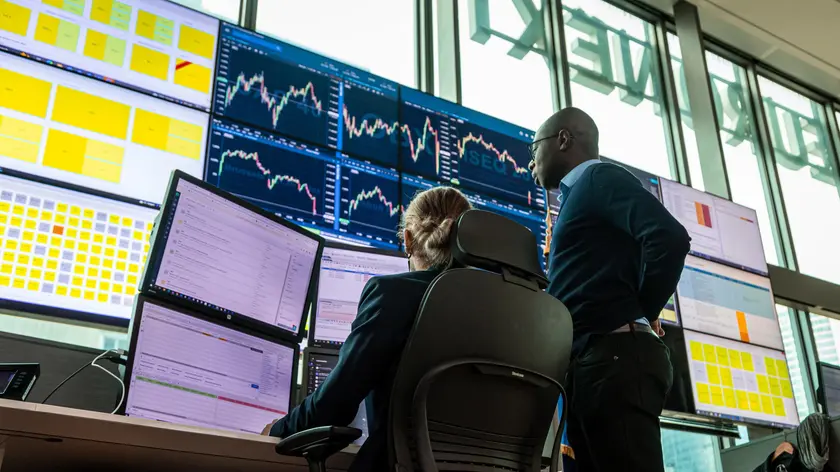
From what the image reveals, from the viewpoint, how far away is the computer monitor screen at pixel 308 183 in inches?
104

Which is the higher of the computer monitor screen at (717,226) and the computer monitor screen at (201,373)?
the computer monitor screen at (717,226)

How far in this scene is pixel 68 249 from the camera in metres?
2.11

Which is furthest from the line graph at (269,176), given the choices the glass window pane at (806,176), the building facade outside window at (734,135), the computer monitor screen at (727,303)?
the glass window pane at (806,176)

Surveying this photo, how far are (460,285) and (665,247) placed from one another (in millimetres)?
698

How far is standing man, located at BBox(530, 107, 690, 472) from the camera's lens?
1.66 m

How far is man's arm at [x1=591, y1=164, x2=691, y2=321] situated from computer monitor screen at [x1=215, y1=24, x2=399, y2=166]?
1371 millimetres

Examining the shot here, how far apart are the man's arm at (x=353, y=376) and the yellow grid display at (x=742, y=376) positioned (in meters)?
2.55

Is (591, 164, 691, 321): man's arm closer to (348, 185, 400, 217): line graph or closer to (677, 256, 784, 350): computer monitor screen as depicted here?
(348, 185, 400, 217): line graph

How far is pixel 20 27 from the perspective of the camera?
2336 mm

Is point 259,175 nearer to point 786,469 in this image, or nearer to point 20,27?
point 20,27

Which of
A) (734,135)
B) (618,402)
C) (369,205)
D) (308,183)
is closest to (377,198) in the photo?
(369,205)

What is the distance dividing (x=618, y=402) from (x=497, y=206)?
5.62 ft

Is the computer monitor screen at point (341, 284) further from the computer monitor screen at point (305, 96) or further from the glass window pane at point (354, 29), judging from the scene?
the glass window pane at point (354, 29)

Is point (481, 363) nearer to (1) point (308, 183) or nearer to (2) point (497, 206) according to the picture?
(1) point (308, 183)
